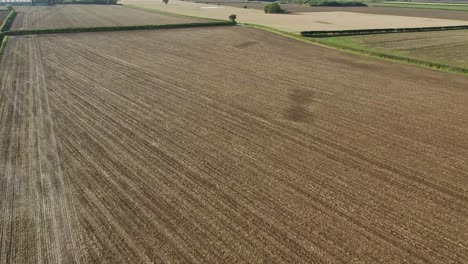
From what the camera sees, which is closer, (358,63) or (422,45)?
(358,63)

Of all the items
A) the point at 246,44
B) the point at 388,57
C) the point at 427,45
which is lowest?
the point at 388,57

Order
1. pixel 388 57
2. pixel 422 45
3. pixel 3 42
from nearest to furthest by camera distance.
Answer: pixel 388 57 → pixel 422 45 → pixel 3 42

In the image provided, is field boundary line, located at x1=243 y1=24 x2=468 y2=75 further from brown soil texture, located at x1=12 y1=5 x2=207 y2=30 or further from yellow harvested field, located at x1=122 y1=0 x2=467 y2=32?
brown soil texture, located at x1=12 y1=5 x2=207 y2=30

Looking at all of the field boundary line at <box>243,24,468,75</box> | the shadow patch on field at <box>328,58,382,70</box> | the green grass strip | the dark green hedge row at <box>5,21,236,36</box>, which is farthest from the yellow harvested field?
the green grass strip

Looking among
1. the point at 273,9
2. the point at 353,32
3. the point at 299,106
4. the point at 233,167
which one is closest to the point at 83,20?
the point at 273,9

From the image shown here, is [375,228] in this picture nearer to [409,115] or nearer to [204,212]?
[204,212]

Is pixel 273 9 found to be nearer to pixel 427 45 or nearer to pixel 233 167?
pixel 427 45

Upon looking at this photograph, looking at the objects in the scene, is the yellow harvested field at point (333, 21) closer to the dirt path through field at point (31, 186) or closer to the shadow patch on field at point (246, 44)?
the shadow patch on field at point (246, 44)
